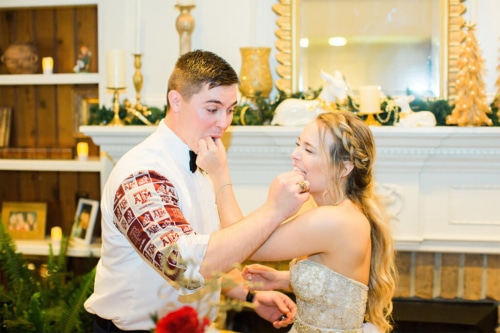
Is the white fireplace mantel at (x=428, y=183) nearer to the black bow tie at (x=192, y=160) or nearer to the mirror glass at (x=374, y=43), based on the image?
the mirror glass at (x=374, y=43)

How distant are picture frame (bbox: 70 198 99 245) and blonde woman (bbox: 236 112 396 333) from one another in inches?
74.6

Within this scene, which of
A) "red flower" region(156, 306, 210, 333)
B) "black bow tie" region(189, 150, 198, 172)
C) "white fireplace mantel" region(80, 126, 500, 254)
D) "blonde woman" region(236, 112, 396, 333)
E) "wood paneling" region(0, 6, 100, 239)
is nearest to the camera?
"red flower" region(156, 306, 210, 333)

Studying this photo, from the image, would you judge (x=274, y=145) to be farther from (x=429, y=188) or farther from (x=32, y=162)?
(x=32, y=162)

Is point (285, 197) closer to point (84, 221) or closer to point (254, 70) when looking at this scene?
point (254, 70)

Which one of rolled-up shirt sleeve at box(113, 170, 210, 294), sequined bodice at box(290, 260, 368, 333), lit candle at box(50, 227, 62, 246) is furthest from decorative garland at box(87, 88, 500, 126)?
rolled-up shirt sleeve at box(113, 170, 210, 294)

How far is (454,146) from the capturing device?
300 centimetres

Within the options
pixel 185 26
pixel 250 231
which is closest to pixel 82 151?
pixel 185 26

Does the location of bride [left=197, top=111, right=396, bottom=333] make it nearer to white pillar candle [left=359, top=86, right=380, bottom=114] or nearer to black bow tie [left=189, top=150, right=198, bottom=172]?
black bow tie [left=189, top=150, right=198, bottom=172]

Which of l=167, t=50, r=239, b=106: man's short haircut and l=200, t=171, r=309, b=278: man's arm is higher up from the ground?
l=167, t=50, r=239, b=106: man's short haircut

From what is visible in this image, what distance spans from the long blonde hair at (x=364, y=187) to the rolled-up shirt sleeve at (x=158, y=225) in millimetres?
503

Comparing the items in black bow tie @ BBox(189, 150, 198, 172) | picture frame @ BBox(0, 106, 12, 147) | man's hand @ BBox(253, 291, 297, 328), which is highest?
picture frame @ BBox(0, 106, 12, 147)

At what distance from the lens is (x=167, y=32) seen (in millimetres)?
3436

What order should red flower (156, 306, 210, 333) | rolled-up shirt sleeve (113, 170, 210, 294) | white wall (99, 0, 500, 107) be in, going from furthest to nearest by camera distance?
white wall (99, 0, 500, 107)
rolled-up shirt sleeve (113, 170, 210, 294)
red flower (156, 306, 210, 333)

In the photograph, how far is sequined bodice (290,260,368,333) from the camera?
1.85m
